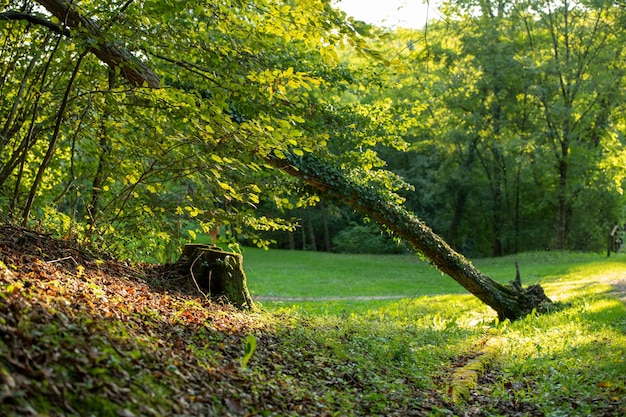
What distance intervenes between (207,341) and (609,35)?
28.7 m

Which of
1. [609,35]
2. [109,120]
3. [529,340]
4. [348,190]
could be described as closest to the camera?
[109,120]

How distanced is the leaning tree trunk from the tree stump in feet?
5.36

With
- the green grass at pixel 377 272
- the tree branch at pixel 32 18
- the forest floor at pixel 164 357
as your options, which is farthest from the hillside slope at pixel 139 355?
the green grass at pixel 377 272

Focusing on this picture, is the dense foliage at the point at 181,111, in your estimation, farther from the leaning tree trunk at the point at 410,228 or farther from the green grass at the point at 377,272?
the green grass at the point at 377,272

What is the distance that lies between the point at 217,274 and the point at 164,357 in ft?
11.6

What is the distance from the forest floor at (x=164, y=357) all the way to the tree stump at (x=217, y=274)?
24 centimetres

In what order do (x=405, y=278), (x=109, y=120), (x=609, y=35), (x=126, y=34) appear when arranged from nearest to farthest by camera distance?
(x=126, y=34) < (x=109, y=120) < (x=405, y=278) < (x=609, y=35)

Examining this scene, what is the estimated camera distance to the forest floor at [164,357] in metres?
3.48

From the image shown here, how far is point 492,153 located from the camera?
32562mm

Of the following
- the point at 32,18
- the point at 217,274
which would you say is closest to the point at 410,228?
the point at 217,274

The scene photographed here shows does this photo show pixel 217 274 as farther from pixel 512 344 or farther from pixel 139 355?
pixel 512 344

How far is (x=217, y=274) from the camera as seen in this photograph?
7.96m

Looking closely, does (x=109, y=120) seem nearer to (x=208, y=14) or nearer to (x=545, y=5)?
(x=208, y=14)

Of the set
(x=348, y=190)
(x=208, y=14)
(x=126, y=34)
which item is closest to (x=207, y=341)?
(x=126, y=34)
